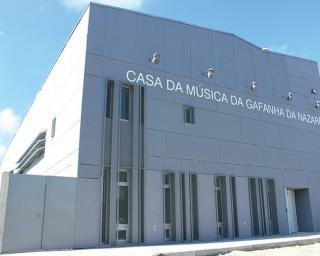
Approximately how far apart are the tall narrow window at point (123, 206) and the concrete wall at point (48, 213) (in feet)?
3.18

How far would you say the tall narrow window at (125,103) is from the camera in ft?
49.1

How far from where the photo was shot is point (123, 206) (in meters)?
13.8

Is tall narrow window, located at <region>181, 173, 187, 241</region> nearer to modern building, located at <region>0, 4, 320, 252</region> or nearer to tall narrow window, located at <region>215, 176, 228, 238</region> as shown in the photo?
modern building, located at <region>0, 4, 320, 252</region>

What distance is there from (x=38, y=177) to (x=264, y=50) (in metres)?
15.4

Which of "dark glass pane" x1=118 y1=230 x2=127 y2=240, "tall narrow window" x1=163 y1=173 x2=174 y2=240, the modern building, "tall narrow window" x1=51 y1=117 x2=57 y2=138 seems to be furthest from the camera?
"tall narrow window" x1=51 y1=117 x2=57 y2=138

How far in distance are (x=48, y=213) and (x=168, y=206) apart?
4886 mm

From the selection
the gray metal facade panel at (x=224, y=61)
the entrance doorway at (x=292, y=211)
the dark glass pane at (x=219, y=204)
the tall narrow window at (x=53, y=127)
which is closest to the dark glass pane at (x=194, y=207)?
the dark glass pane at (x=219, y=204)

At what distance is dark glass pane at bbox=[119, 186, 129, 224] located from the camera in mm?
13672

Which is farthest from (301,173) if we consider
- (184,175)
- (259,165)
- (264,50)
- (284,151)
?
(184,175)

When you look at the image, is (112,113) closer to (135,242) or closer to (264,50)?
(135,242)

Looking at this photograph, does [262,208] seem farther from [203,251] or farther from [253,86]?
[203,251]

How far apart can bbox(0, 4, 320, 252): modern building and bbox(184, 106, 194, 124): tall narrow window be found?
0.16ft

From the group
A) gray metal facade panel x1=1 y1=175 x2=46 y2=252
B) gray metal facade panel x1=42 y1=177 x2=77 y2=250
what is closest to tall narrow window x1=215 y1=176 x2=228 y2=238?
gray metal facade panel x1=42 y1=177 x2=77 y2=250

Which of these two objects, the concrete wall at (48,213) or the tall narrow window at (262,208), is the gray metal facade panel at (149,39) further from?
the tall narrow window at (262,208)
